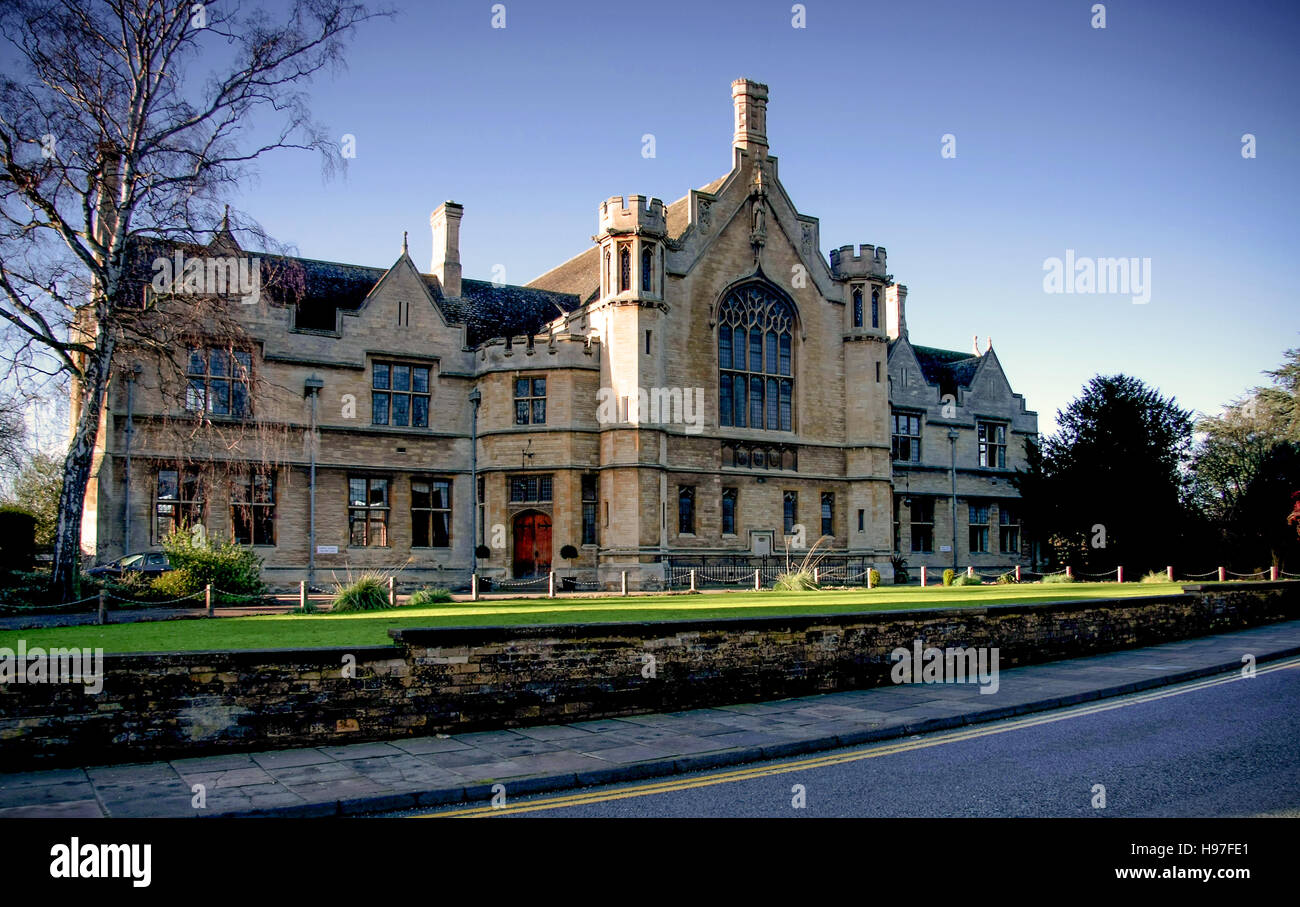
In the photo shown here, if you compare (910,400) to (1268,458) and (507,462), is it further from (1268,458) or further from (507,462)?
(507,462)

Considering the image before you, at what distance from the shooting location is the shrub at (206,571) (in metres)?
20.8

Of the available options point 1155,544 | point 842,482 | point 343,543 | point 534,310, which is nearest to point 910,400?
point 842,482

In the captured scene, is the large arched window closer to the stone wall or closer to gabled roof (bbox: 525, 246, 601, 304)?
gabled roof (bbox: 525, 246, 601, 304)

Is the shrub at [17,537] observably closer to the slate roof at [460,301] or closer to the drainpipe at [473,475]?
the slate roof at [460,301]

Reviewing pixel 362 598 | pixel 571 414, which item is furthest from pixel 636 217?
pixel 362 598

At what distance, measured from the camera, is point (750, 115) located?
Answer: 3519cm

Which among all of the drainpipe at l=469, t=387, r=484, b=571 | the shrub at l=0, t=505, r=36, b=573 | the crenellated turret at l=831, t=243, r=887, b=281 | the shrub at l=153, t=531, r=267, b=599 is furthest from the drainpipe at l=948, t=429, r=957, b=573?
the shrub at l=0, t=505, r=36, b=573

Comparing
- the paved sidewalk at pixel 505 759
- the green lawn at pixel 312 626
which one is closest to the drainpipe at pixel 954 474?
the green lawn at pixel 312 626

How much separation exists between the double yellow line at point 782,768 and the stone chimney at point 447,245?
29932 millimetres

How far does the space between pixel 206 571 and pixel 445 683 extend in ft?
46.6

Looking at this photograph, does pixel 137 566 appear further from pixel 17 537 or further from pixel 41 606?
pixel 17 537

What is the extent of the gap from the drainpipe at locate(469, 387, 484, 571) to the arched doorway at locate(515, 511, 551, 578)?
1.51 meters

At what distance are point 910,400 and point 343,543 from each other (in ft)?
85.6

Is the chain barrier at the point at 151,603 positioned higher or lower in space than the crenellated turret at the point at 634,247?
lower
